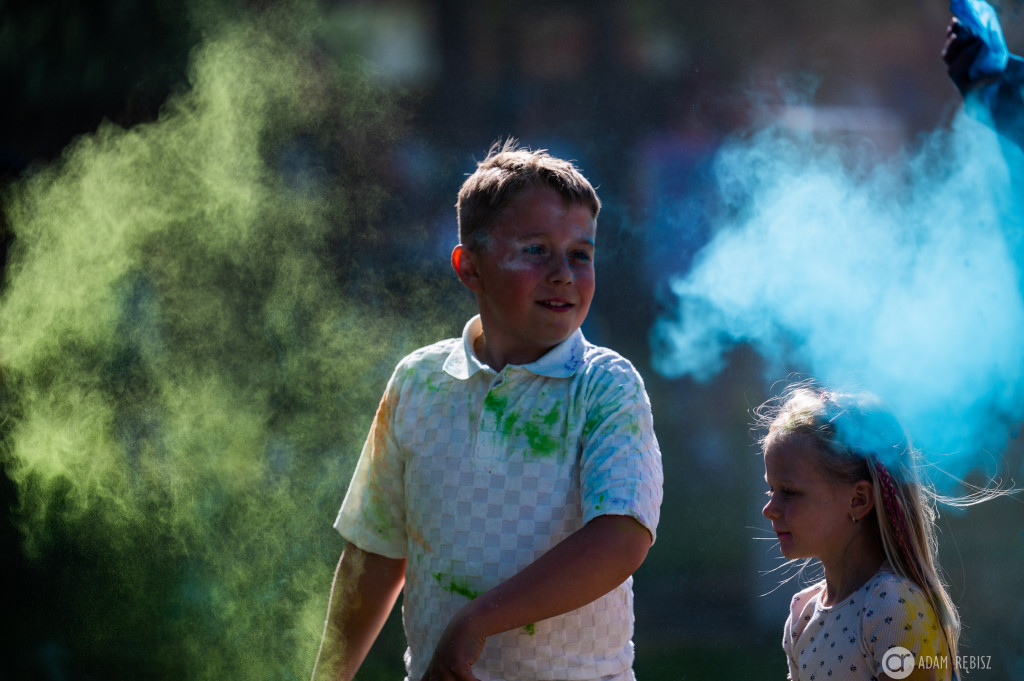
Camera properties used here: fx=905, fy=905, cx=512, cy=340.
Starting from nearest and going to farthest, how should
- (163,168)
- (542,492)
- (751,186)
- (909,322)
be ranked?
(542,492), (909,322), (163,168), (751,186)

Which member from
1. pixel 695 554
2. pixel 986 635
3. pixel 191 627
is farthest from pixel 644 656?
pixel 191 627

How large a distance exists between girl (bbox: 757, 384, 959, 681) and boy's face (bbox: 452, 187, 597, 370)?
48cm

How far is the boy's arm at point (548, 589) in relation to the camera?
134 centimetres

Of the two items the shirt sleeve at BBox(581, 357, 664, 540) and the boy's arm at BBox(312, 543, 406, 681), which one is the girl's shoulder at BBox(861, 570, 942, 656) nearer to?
the shirt sleeve at BBox(581, 357, 664, 540)

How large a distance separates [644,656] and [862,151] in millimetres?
2233

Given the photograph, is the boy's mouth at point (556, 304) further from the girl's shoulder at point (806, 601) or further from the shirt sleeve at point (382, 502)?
the girl's shoulder at point (806, 601)

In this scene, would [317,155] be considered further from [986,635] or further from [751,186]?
[986,635]

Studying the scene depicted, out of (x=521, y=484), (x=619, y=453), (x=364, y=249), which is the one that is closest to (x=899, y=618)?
(x=619, y=453)

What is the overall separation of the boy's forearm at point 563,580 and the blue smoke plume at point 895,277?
2.23ft

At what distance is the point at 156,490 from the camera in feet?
11.5

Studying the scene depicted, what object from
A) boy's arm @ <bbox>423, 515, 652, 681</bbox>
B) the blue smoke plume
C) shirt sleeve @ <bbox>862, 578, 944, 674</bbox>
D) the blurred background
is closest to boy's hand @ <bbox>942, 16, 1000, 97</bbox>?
the blue smoke plume

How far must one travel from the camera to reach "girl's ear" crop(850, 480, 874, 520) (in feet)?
5.39

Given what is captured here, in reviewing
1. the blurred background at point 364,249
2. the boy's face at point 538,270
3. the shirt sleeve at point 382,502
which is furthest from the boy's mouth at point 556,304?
the blurred background at point 364,249

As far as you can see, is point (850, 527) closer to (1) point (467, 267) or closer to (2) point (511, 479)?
(2) point (511, 479)
